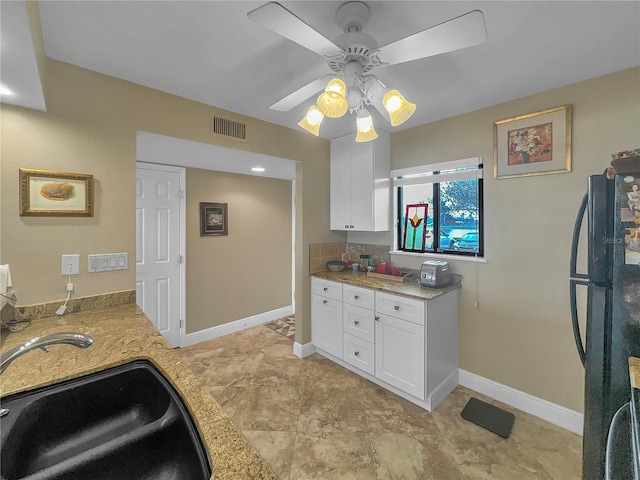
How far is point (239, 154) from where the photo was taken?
2637 millimetres

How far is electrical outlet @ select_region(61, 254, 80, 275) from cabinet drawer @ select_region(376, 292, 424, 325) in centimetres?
214

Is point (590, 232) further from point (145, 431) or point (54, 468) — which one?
point (54, 468)

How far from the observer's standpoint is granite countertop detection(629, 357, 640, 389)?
86 cm

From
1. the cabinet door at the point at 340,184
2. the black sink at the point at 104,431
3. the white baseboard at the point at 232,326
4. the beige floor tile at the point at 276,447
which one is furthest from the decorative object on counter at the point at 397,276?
the black sink at the point at 104,431

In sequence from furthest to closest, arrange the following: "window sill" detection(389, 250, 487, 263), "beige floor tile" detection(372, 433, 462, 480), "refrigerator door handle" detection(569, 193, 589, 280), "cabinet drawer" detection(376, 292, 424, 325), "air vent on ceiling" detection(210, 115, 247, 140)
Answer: "window sill" detection(389, 250, 487, 263)
"air vent on ceiling" detection(210, 115, 247, 140)
"cabinet drawer" detection(376, 292, 424, 325)
"beige floor tile" detection(372, 433, 462, 480)
"refrigerator door handle" detection(569, 193, 589, 280)

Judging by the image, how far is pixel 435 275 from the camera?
2365 mm

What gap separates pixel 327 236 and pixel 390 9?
7.40ft

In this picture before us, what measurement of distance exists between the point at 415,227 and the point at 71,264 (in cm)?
283

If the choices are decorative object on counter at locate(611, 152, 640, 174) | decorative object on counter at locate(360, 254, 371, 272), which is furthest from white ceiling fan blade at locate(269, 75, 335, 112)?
decorative object on counter at locate(360, 254, 371, 272)

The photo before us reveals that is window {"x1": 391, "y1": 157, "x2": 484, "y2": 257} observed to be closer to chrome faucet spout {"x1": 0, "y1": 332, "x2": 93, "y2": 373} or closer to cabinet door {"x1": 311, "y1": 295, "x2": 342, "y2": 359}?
cabinet door {"x1": 311, "y1": 295, "x2": 342, "y2": 359}

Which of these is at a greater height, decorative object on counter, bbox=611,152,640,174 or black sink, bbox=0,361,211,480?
decorative object on counter, bbox=611,152,640,174

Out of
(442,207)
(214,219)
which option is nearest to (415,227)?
(442,207)

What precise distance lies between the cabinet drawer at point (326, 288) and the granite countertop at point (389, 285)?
45mm

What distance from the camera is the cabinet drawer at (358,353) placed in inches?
98.0
